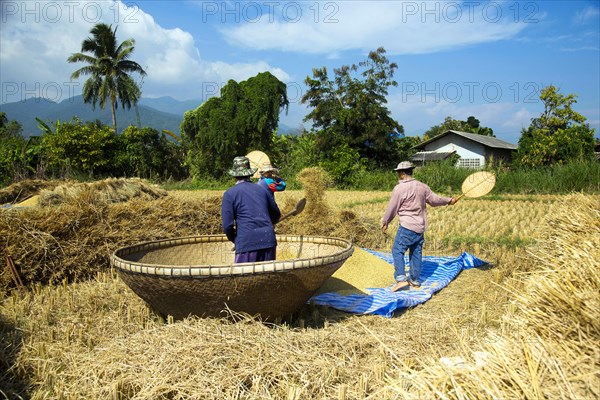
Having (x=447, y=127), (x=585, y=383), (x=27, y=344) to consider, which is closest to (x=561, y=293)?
(x=585, y=383)

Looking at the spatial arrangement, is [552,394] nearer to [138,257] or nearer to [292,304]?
[292,304]

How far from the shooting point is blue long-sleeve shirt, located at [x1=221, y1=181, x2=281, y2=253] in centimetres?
392

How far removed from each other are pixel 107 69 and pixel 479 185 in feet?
101

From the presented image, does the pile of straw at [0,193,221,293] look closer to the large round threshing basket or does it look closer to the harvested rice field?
the harvested rice field

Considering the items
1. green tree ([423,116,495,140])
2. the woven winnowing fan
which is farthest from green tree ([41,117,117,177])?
green tree ([423,116,495,140])

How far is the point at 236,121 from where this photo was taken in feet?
79.6

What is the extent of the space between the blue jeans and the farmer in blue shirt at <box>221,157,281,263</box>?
5.83 feet

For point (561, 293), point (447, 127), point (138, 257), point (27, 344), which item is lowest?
point (27, 344)

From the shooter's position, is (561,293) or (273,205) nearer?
(561,293)

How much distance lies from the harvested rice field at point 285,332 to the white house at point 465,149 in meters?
30.2

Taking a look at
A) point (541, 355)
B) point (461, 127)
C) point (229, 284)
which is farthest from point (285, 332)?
point (461, 127)

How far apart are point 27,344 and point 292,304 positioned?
1.93 metres

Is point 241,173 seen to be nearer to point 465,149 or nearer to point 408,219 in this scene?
point 408,219

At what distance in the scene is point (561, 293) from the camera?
174 cm
